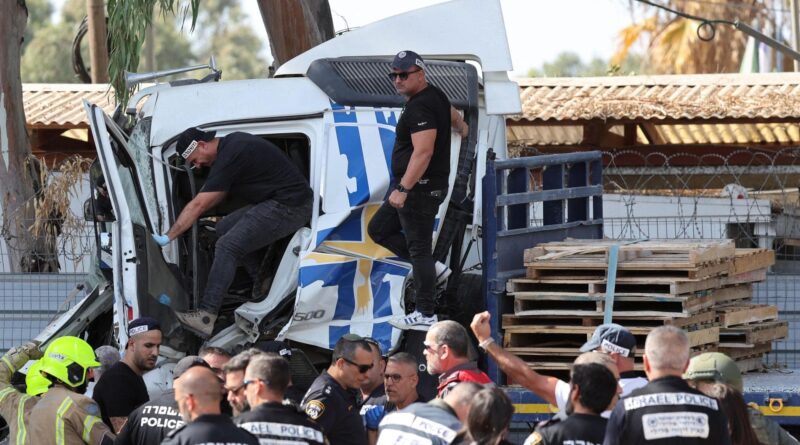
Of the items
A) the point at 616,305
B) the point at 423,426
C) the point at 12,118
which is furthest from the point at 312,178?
the point at 12,118

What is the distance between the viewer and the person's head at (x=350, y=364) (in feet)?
24.4

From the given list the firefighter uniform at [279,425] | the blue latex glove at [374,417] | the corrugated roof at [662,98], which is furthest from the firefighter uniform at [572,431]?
the corrugated roof at [662,98]

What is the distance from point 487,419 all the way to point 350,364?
76.5 inches

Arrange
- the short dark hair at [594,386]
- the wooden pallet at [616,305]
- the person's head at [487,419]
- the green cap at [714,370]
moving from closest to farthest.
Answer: the person's head at [487,419] → the short dark hair at [594,386] → the green cap at [714,370] → the wooden pallet at [616,305]

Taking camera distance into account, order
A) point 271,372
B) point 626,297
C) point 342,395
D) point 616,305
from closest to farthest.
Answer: point 271,372 → point 342,395 → point 626,297 → point 616,305

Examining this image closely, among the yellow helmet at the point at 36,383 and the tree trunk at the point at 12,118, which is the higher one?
the tree trunk at the point at 12,118

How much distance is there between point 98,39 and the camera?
70.5 feet

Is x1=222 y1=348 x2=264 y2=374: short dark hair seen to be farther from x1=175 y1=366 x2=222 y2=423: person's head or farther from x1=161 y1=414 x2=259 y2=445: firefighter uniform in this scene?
x1=161 y1=414 x2=259 y2=445: firefighter uniform

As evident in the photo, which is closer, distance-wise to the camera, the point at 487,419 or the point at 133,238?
the point at 487,419

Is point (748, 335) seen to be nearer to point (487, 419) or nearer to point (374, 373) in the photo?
point (374, 373)

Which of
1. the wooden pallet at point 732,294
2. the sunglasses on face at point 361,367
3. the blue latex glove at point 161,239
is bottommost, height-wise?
the sunglasses on face at point 361,367

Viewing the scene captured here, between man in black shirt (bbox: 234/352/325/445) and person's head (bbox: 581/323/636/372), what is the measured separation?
1768 mm

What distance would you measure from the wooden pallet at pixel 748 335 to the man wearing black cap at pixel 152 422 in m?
3.76

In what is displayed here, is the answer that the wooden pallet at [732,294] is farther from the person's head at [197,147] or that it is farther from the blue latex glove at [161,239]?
the blue latex glove at [161,239]
